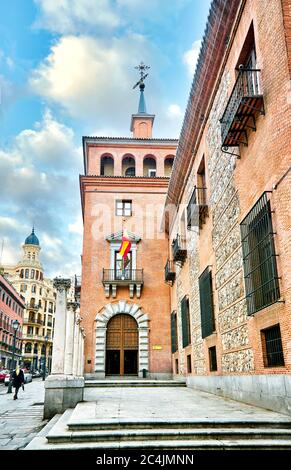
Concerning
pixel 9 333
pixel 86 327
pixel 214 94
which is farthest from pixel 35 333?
pixel 214 94

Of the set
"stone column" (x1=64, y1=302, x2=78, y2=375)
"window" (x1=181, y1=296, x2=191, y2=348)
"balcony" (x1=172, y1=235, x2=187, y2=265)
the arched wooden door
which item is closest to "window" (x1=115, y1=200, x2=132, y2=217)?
the arched wooden door

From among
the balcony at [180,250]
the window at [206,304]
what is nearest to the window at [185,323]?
the balcony at [180,250]

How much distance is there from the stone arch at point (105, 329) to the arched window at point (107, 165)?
8100 millimetres

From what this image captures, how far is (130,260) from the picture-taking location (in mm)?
24109

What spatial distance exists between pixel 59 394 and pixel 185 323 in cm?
925

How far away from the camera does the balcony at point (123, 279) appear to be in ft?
75.7

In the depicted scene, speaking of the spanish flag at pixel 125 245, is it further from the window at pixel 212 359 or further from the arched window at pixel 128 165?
the window at pixel 212 359

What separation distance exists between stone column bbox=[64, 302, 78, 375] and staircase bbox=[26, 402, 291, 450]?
3.77m

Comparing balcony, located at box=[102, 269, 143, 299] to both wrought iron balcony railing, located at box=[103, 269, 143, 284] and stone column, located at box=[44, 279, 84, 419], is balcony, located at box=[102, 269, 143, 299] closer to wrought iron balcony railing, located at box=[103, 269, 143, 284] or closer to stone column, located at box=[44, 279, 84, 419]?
wrought iron balcony railing, located at box=[103, 269, 143, 284]

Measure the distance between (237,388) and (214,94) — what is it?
26.7 feet

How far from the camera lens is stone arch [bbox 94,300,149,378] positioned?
22000mm

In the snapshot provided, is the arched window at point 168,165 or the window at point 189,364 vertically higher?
the arched window at point 168,165

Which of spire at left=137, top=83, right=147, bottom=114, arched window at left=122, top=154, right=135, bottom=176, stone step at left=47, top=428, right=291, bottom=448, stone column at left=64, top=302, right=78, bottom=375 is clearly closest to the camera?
stone step at left=47, top=428, right=291, bottom=448
